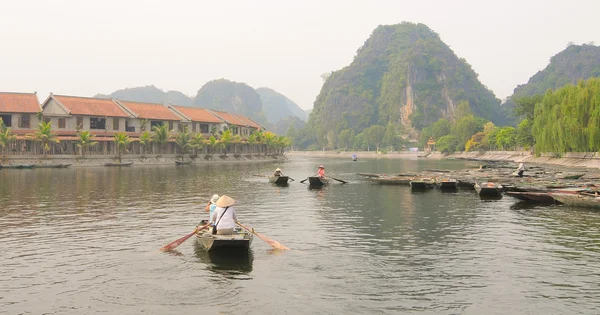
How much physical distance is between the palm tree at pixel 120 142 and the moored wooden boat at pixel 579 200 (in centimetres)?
6303

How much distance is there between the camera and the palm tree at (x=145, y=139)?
76744 mm

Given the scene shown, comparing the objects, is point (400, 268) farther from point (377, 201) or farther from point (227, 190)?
point (227, 190)

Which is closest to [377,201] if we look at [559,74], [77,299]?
[77,299]

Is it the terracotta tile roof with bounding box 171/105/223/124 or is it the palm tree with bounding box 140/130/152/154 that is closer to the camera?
the palm tree with bounding box 140/130/152/154

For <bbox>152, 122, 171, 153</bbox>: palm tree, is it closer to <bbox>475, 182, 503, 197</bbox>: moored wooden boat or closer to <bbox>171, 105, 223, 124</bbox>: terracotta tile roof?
<bbox>171, 105, 223, 124</bbox>: terracotta tile roof

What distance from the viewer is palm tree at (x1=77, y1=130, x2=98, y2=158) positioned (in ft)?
228

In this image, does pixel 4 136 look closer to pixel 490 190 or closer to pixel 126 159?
pixel 126 159

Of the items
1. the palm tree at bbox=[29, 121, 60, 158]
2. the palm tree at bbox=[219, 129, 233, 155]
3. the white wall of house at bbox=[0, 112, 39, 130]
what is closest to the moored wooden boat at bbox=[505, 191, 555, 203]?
the palm tree at bbox=[29, 121, 60, 158]

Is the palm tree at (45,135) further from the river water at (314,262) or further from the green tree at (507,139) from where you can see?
the green tree at (507,139)

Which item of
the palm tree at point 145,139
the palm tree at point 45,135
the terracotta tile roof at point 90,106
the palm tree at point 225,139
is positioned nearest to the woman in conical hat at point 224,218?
the palm tree at point 45,135

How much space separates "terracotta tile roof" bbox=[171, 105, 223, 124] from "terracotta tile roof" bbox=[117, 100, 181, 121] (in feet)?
10.7

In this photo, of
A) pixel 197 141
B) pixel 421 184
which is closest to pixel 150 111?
pixel 197 141

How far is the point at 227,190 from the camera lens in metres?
37.2

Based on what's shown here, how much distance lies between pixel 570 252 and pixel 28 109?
241 ft
